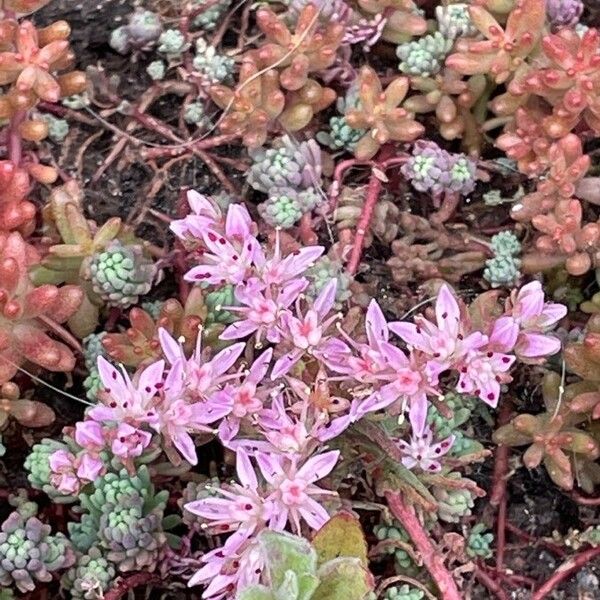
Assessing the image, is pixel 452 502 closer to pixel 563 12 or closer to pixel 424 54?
pixel 424 54

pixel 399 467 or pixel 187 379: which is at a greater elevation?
pixel 187 379

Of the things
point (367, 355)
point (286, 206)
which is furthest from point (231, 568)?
point (286, 206)

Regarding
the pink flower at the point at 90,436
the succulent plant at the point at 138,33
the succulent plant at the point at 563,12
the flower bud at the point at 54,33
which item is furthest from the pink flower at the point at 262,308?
the succulent plant at the point at 563,12

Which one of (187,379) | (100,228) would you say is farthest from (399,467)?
(100,228)

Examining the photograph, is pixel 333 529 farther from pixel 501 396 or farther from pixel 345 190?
pixel 345 190

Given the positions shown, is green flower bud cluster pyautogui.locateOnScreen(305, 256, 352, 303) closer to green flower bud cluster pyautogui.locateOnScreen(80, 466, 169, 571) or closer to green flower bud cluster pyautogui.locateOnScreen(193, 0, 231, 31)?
green flower bud cluster pyautogui.locateOnScreen(80, 466, 169, 571)

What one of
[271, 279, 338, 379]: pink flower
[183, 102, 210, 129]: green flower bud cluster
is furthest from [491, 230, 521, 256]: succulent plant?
[183, 102, 210, 129]: green flower bud cluster

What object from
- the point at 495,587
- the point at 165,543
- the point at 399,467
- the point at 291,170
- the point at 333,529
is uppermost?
the point at 291,170
